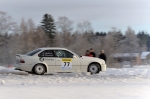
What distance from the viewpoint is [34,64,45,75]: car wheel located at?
14617 millimetres

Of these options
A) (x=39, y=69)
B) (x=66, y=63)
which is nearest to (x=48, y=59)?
(x=39, y=69)

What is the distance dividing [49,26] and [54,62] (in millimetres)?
46188

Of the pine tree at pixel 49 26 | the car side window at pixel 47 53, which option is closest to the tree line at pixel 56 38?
the pine tree at pixel 49 26

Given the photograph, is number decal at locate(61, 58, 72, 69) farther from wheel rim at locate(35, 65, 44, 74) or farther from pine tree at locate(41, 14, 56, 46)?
pine tree at locate(41, 14, 56, 46)

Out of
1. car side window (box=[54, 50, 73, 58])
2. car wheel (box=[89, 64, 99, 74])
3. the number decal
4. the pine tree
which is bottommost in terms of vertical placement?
car wheel (box=[89, 64, 99, 74])

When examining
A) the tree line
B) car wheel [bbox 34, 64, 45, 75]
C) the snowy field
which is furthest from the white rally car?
the tree line

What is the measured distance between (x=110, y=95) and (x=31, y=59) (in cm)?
684

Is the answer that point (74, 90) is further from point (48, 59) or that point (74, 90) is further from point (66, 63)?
point (48, 59)

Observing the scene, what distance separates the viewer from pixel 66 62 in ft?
48.7

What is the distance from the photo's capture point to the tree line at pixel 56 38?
2112 inches

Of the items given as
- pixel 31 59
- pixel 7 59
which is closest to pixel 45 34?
pixel 7 59

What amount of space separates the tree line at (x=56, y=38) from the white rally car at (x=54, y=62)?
115 feet

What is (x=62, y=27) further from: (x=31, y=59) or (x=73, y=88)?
(x=73, y=88)

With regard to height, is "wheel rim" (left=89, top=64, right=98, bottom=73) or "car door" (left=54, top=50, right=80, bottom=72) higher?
"car door" (left=54, top=50, right=80, bottom=72)
